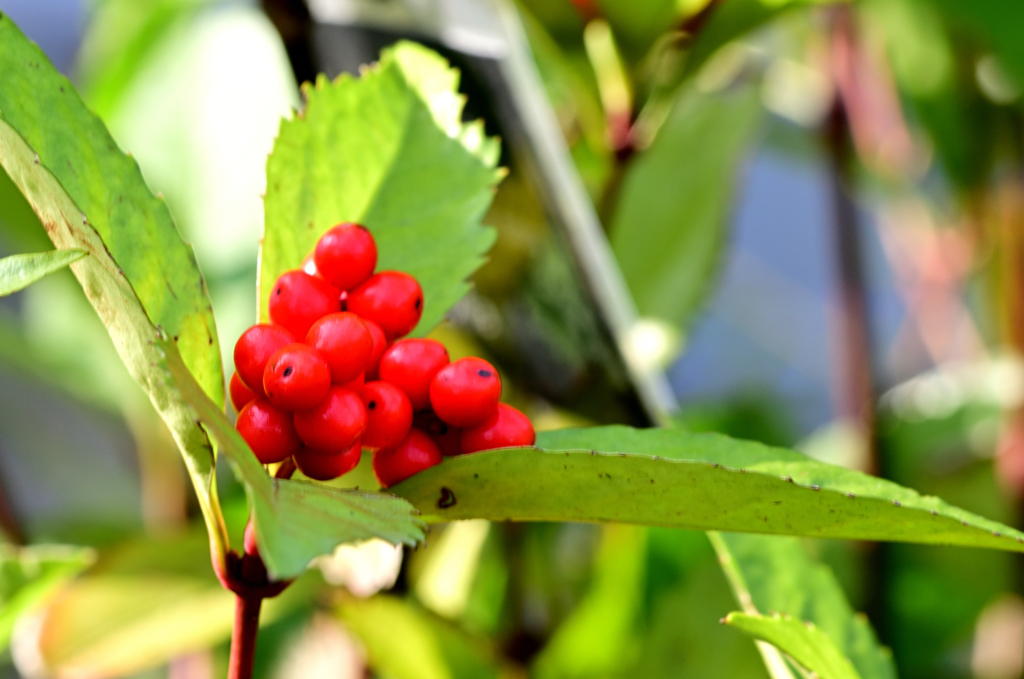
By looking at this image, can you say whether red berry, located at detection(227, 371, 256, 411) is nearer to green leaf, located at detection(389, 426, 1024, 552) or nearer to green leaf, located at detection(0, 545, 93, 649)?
green leaf, located at detection(389, 426, 1024, 552)

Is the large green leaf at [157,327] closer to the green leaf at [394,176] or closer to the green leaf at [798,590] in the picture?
the green leaf at [394,176]

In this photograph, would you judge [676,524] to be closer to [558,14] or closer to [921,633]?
[558,14]

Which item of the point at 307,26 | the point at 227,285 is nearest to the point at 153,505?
the point at 227,285

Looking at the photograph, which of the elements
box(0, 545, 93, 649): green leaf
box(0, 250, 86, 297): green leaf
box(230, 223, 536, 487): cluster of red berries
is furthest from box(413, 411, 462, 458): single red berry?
box(0, 545, 93, 649): green leaf

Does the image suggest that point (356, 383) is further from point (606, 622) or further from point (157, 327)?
point (606, 622)

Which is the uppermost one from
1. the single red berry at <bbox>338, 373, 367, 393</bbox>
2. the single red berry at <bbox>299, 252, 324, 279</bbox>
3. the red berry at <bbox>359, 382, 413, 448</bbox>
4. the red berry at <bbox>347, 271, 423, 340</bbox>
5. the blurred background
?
the blurred background

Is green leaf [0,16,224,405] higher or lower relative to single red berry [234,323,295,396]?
higher
